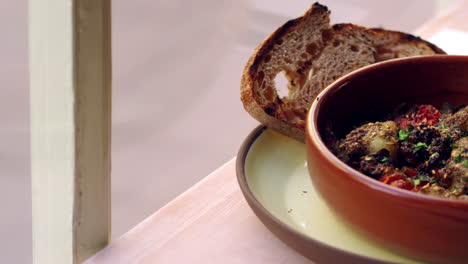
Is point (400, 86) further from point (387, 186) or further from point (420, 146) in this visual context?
point (387, 186)

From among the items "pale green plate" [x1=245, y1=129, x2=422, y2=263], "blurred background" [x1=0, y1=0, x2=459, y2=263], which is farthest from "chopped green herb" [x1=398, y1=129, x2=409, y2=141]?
"blurred background" [x1=0, y1=0, x2=459, y2=263]

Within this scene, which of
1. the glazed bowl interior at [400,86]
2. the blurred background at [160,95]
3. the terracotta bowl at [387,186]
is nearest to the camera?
the terracotta bowl at [387,186]

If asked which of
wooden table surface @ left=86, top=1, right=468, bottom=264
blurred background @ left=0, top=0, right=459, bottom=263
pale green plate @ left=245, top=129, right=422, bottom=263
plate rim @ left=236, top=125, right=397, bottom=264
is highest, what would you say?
plate rim @ left=236, top=125, right=397, bottom=264

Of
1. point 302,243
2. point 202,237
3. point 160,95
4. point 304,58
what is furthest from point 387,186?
point 160,95

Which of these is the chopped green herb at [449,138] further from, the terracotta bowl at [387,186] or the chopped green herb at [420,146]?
the terracotta bowl at [387,186]

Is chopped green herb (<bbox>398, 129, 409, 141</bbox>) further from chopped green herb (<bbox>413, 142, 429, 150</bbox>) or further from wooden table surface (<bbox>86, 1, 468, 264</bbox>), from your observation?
wooden table surface (<bbox>86, 1, 468, 264</bbox>)

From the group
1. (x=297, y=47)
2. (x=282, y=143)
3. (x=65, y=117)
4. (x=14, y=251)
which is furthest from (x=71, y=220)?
(x=14, y=251)

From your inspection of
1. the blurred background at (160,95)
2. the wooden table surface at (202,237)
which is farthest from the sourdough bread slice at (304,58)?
the blurred background at (160,95)
